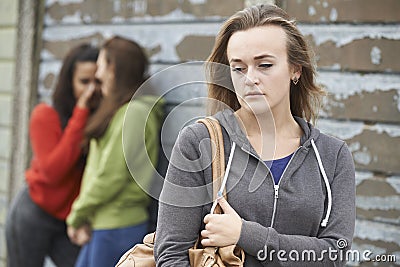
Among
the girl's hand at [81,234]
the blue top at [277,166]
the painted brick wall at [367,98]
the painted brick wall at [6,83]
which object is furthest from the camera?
the painted brick wall at [6,83]

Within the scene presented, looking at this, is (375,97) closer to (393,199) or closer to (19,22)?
(393,199)

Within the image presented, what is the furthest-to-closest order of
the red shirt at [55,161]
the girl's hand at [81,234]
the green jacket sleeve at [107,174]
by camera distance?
the red shirt at [55,161] → the girl's hand at [81,234] → the green jacket sleeve at [107,174]

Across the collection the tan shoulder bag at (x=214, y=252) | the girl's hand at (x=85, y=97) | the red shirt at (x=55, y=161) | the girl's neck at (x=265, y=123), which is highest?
the girl's neck at (x=265, y=123)

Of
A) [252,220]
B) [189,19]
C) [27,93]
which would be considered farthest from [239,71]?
[27,93]

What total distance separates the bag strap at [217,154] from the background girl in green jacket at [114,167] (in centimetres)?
166

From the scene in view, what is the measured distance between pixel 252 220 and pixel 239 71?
43 cm

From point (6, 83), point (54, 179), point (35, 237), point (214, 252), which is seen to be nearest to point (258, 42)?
point (214, 252)

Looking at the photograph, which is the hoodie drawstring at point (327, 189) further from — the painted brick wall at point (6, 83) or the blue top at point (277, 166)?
the painted brick wall at point (6, 83)

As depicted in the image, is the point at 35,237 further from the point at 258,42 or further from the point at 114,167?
the point at 258,42

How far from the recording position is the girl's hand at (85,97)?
4301 mm

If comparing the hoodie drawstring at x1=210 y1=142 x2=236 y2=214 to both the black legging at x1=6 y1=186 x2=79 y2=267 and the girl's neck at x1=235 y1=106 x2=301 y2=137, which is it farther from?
the black legging at x1=6 y1=186 x2=79 y2=267

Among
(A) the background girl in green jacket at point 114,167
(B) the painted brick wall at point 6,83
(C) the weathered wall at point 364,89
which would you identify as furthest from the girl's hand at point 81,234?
(B) the painted brick wall at point 6,83

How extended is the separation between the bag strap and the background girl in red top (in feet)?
7.47

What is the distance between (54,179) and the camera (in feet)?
14.2
